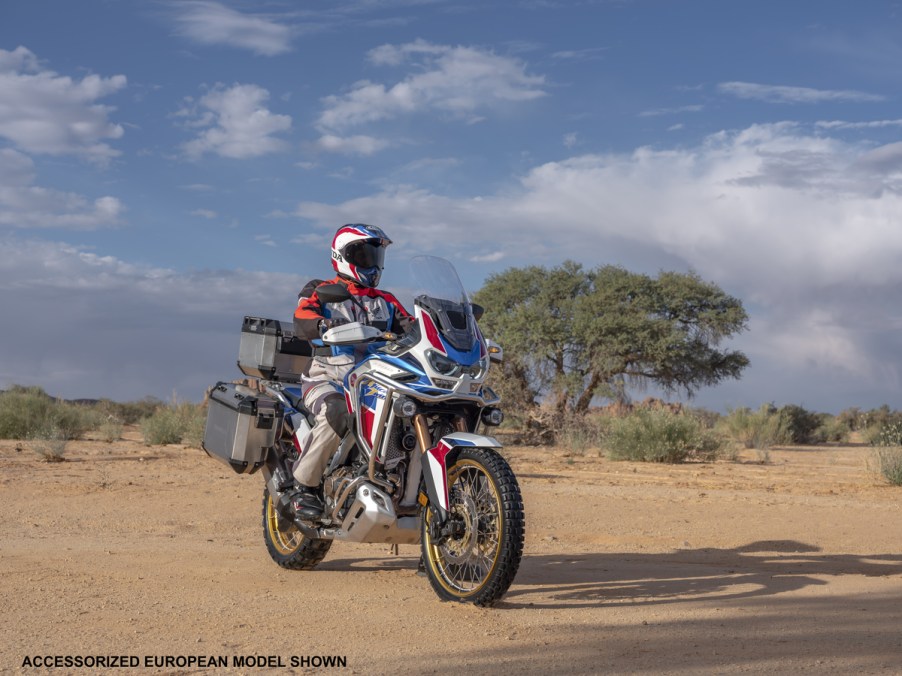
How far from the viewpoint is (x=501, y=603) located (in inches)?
246

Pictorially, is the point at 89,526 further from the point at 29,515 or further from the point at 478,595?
the point at 478,595

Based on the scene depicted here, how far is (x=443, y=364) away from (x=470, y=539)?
1.06m

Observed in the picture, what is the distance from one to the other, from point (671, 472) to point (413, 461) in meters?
13.0

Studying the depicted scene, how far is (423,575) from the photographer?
7.44 m

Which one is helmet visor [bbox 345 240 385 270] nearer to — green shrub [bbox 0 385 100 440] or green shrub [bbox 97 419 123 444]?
green shrub [bbox 0 385 100 440]

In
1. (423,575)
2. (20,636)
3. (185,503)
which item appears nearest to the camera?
(20,636)

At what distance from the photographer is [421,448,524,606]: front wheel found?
5836mm

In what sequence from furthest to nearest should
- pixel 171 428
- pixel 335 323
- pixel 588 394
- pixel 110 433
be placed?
pixel 588 394
pixel 110 433
pixel 171 428
pixel 335 323

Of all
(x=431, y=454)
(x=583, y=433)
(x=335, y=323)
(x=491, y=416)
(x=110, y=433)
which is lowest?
(x=110, y=433)

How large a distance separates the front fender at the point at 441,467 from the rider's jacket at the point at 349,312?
1.15 meters

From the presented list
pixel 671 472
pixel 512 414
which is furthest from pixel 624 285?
pixel 671 472

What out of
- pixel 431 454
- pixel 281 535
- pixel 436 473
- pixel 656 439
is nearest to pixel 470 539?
pixel 436 473

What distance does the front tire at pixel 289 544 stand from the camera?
7.59m

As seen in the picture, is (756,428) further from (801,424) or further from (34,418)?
(34,418)
